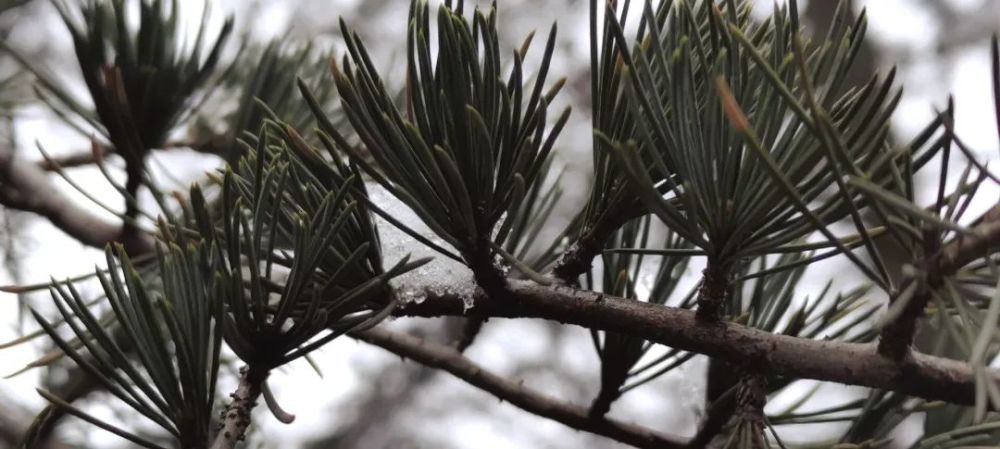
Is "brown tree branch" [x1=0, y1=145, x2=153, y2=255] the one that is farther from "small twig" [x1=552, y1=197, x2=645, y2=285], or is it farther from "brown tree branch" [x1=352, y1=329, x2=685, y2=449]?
A: "small twig" [x1=552, y1=197, x2=645, y2=285]

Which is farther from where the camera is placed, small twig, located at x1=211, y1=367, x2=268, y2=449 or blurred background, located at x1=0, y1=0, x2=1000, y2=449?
blurred background, located at x1=0, y1=0, x2=1000, y2=449

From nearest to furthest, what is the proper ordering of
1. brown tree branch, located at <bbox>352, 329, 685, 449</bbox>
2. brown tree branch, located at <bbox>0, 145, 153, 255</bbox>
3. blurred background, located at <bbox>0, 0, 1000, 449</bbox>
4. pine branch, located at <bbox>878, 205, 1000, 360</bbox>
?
pine branch, located at <bbox>878, 205, 1000, 360</bbox>
brown tree branch, located at <bbox>352, 329, 685, 449</bbox>
brown tree branch, located at <bbox>0, 145, 153, 255</bbox>
blurred background, located at <bbox>0, 0, 1000, 449</bbox>

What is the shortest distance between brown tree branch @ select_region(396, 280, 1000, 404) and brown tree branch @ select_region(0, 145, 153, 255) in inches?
11.6

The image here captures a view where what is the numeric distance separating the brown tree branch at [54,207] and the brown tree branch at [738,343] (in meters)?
0.29

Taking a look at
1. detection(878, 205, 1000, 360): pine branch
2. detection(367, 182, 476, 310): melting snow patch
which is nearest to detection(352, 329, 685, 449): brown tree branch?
detection(367, 182, 476, 310): melting snow patch

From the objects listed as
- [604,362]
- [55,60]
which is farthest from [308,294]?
[55,60]

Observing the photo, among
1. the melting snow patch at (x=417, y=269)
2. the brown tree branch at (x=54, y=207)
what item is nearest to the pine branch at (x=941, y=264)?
the melting snow patch at (x=417, y=269)

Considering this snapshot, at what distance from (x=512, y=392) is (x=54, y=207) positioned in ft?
1.01

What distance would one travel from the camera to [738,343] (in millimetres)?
274

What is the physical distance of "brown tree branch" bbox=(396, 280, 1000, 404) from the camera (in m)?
0.25

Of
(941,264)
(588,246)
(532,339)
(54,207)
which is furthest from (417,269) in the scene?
(532,339)

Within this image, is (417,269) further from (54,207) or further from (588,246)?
(54,207)

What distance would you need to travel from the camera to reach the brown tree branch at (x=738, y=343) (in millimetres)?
255

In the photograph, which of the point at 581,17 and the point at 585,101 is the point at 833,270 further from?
the point at 581,17
